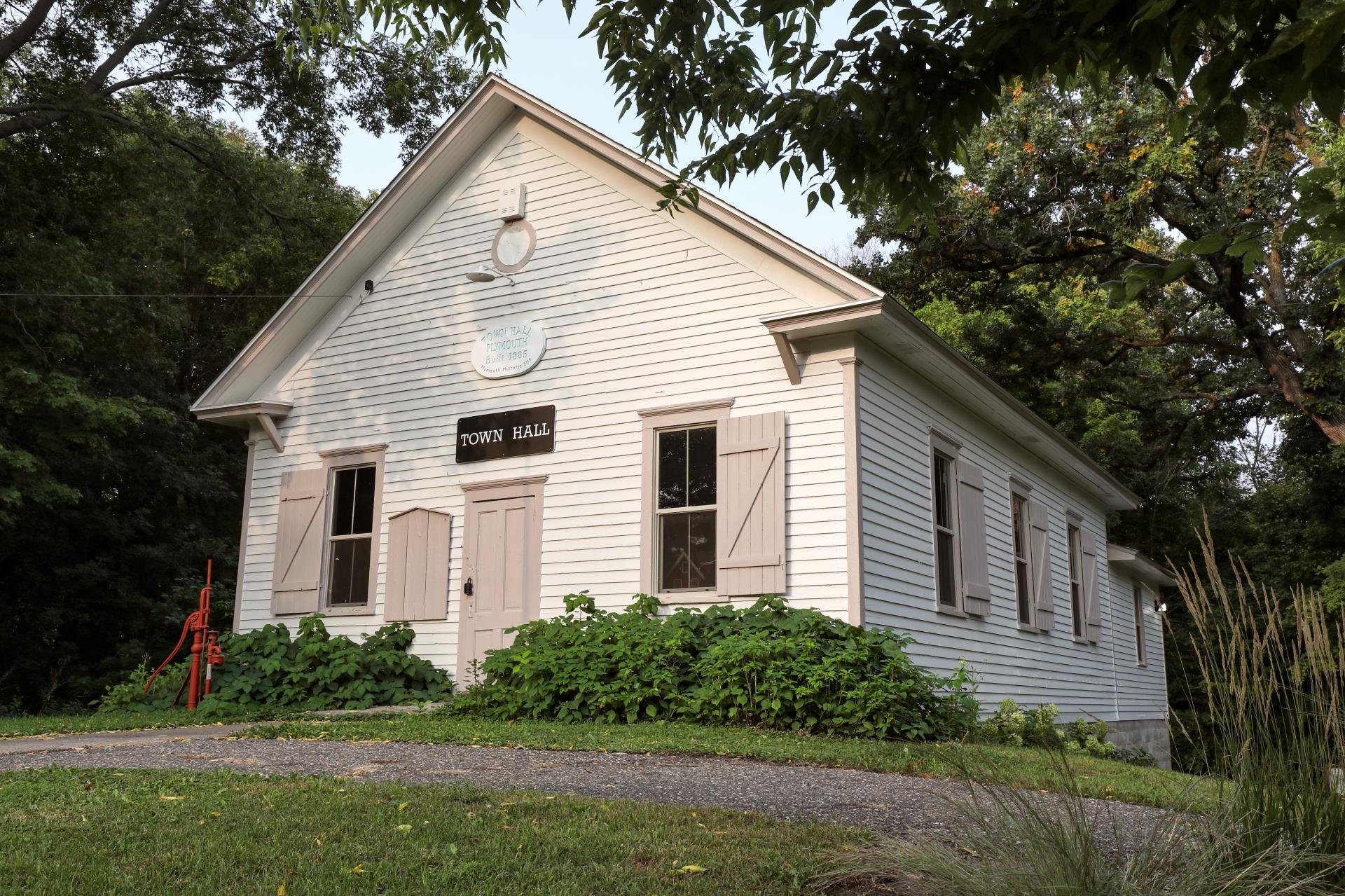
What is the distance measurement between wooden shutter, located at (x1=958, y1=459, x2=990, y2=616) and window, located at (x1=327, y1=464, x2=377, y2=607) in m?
6.75

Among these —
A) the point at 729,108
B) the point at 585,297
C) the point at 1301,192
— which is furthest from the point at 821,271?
the point at 1301,192

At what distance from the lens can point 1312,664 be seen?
3.86 m

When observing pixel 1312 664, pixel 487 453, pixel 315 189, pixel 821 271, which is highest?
pixel 315 189

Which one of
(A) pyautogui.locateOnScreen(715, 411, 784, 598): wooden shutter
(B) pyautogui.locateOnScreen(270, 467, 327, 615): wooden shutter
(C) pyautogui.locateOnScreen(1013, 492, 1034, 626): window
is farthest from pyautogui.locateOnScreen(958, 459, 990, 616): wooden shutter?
(B) pyautogui.locateOnScreen(270, 467, 327, 615): wooden shutter

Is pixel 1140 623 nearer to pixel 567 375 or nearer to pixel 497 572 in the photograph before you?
pixel 567 375

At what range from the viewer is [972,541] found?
13.2 m

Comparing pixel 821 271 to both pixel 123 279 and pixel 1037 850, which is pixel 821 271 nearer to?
pixel 1037 850

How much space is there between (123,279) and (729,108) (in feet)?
56.8

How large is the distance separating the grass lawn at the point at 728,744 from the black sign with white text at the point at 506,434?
330cm

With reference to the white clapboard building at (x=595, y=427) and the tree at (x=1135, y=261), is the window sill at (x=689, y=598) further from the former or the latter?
the tree at (x=1135, y=261)

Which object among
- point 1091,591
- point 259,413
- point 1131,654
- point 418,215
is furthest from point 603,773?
point 1131,654

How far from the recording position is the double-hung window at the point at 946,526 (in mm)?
12562

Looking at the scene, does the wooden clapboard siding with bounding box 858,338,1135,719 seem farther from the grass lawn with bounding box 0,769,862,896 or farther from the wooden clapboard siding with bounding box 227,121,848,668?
the grass lawn with bounding box 0,769,862,896

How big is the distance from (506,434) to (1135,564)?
42.5 feet
